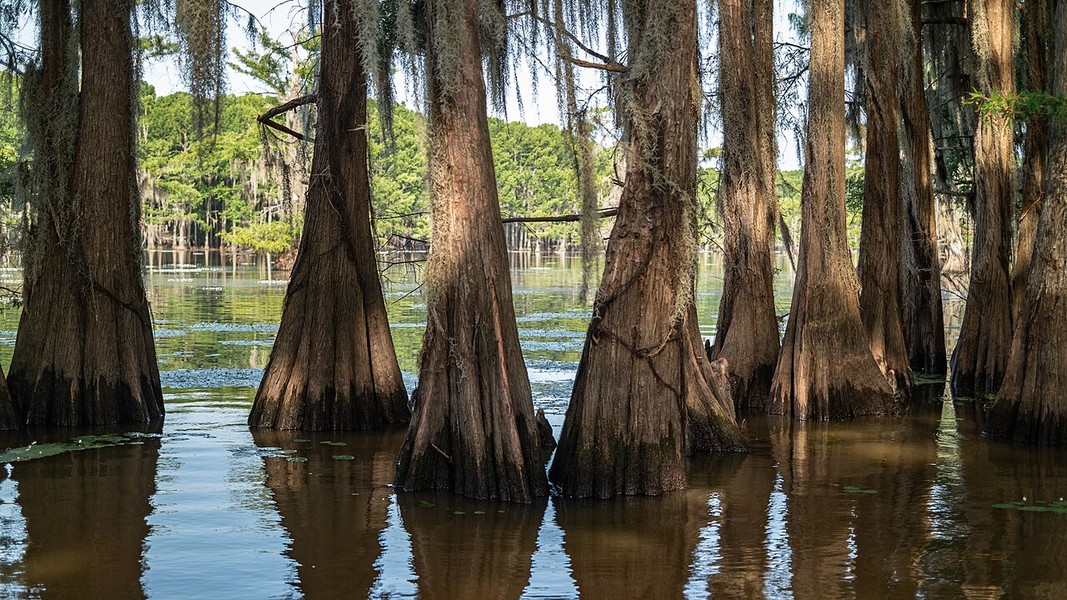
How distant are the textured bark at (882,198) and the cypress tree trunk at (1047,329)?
312 centimetres

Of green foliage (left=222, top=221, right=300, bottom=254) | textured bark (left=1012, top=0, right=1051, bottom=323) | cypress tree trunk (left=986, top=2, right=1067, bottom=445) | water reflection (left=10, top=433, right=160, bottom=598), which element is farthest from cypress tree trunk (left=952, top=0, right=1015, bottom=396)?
green foliage (left=222, top=221, right=300, bottom=254)

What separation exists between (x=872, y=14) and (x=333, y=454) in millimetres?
8818

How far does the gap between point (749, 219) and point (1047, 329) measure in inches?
157

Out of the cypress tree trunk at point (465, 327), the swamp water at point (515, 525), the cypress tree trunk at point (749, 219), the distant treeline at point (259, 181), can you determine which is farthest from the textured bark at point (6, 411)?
the distant treeline at point (259, 181)

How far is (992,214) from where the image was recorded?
581 inches

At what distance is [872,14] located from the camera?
14.1 metres

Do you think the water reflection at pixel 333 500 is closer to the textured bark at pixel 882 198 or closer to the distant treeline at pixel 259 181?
the textured bark at pixel 882 198

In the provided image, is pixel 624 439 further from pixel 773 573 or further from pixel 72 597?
pixel 72 597

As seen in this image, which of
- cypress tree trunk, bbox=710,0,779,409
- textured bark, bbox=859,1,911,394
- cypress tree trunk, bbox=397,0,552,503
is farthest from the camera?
textured bark, bbox=859,1,911,394

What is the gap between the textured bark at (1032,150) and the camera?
14.3 m

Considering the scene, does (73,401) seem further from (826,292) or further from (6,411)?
(826,292)

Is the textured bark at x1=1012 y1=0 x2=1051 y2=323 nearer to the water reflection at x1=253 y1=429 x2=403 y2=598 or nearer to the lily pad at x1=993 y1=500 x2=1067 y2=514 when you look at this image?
the lily pad at x1=993 y1=500 x2=1067 y2=514

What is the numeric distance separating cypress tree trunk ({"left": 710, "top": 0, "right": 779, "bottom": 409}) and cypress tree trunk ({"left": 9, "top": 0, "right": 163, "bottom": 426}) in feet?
21.9

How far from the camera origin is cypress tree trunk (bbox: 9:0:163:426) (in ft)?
36.7
